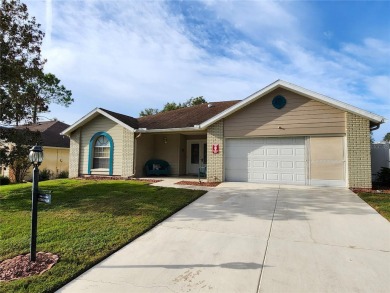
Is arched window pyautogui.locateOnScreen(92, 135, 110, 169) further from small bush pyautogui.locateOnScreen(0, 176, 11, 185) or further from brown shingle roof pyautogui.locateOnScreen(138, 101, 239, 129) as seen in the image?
small bush pyautogui.locateOnScreen(0, 176, 11, 185)

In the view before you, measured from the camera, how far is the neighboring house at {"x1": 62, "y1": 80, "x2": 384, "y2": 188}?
32.6ft

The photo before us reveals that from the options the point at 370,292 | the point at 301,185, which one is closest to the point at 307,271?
the point at 370,292

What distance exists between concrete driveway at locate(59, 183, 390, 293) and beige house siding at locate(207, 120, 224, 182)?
5.36 m

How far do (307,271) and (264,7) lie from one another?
27.0 ft

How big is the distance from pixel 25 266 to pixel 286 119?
1038 centimetres

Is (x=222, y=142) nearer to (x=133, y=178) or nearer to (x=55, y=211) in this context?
(x=133, y=178)

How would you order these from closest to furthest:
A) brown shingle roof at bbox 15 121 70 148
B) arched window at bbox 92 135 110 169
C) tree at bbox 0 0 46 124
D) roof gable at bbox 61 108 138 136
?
tree at bbox 0 0 46 124 < roof gable at bbox 61 108 138 136 < arched window at bbox 92 135 110 169 < brown shingle roof at bbox 15 121 70 148

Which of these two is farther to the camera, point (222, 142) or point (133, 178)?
point (133, 178)

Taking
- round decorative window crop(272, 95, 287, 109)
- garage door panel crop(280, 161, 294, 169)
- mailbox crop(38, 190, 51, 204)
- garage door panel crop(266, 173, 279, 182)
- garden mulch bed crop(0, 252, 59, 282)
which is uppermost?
round decorative window crop(272, 95, 287, 109)

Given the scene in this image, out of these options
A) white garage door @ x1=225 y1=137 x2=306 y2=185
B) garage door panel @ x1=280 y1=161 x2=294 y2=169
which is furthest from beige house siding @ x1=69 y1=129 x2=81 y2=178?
garage door panel @ x1=280 y1=161 x2=294 y2=169

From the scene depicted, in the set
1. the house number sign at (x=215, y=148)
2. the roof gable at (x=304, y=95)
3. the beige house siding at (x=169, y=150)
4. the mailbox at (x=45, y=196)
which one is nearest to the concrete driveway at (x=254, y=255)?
the mailbox at (x=45, y=196)

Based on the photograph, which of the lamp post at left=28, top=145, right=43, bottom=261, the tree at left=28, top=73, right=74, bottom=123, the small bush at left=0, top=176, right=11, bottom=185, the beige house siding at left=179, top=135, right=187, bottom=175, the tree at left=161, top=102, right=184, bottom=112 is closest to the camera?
the lamp post at left=28, top=145, right=43, bottom=261

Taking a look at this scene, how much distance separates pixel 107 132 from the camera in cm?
1459

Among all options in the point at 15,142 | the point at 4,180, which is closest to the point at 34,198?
the point at 15,142
